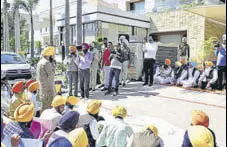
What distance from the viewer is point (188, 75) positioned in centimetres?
979

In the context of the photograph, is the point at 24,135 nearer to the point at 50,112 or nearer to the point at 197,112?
the point at 50,112

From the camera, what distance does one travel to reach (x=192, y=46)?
18.2m

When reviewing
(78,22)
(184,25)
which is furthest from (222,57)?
(184,25)

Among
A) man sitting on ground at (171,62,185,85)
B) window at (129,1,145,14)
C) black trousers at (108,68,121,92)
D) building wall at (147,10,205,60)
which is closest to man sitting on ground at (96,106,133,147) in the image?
black trousers at (108,68,121,92)

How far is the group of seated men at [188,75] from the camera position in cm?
923

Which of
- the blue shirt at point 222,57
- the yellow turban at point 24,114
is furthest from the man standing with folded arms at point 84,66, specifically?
the yellow turban at point 24,114

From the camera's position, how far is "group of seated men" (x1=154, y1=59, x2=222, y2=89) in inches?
363

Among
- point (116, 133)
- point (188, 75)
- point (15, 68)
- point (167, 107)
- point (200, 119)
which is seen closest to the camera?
point (200, 119)

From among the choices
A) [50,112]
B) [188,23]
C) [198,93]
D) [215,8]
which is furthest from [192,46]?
[50,112]

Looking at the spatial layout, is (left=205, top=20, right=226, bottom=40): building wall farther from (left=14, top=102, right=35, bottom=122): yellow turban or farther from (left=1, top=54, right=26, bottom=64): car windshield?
(left=14, top=102, right=35, bottom=122): yellow turban

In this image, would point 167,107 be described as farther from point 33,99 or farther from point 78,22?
point 78,22

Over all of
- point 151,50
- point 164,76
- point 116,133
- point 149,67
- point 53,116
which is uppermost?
point 151,50

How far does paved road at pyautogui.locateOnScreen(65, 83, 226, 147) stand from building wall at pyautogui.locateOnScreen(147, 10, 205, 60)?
27.6 feet

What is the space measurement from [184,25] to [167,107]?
12.3 meters
